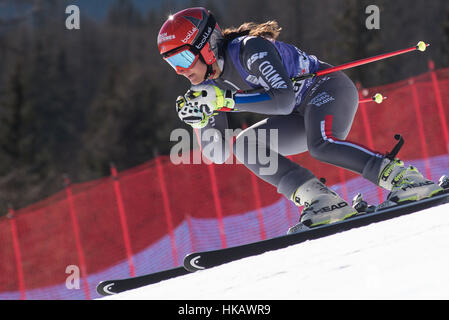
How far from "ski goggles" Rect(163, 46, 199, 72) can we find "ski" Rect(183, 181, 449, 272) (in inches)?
43.5

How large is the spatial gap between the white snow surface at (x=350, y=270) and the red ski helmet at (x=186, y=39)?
1235mm

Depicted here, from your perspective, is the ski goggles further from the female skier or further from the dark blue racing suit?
the dark blue racing suit

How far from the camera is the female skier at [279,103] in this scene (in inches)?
139

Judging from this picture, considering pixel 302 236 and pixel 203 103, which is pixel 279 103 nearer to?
pixel 203 103

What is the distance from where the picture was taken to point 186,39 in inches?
141

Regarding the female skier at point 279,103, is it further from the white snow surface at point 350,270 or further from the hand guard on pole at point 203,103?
the white snow surface at point 350,270

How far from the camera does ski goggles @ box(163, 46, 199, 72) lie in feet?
11.8

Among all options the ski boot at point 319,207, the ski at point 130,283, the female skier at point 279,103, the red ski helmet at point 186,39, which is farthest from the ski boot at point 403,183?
the ski at point 130,283

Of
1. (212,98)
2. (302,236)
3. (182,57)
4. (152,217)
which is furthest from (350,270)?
(152,217)

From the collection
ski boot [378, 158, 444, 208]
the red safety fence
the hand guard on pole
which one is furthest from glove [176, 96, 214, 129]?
the red safety fence

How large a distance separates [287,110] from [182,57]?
69 centimetres

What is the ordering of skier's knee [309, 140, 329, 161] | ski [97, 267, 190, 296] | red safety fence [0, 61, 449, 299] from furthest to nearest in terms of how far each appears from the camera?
red safety fence [0, 61, 449, 299] < ski [97, 267, 190, 296] < skier's knee [309, 140, 329, 161]
